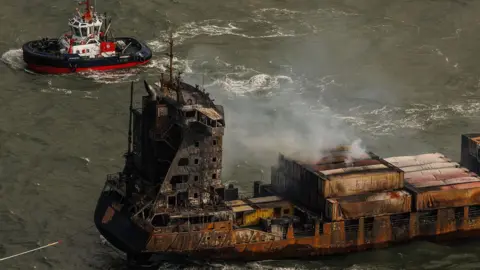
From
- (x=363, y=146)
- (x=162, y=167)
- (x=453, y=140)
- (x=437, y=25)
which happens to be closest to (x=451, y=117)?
(x=453, y=140)

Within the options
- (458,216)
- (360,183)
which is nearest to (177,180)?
(360,183)

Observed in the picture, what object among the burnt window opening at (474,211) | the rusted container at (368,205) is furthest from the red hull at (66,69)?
the burnt window opening at (474,211)

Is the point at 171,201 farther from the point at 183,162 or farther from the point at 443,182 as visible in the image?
the point at 443,182

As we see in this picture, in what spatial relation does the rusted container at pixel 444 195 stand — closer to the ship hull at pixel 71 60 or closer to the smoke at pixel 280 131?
the smoke at pixel 280 131

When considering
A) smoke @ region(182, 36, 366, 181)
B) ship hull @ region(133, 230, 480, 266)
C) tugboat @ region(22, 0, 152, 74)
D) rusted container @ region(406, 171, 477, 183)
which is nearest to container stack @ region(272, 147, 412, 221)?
smoke @ region(182, 36, 366, 181)

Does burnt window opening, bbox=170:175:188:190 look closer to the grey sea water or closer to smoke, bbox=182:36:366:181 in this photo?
the grey sea water

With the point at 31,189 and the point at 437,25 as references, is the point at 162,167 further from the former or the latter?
the point at 437,25
